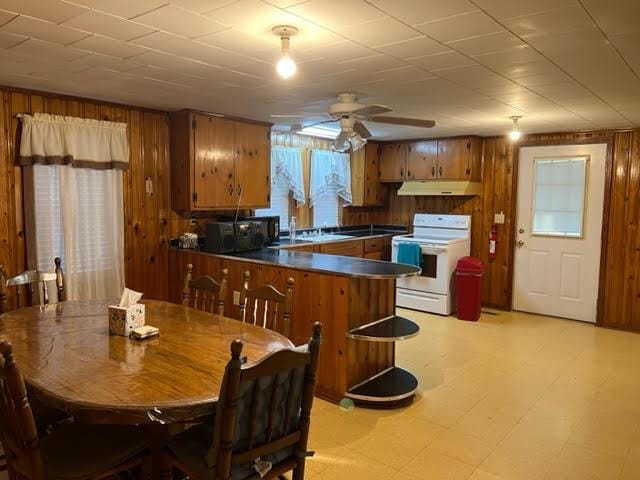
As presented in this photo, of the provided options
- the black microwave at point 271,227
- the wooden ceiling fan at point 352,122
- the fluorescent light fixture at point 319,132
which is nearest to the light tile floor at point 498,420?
the black microwave at point 271,227

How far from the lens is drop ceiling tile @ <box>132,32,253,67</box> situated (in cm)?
240

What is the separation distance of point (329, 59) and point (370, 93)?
0.91 metres

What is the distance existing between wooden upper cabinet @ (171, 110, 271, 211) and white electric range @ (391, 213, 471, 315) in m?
2.17

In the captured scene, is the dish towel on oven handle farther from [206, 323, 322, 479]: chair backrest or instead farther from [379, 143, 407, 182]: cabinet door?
[206, 323, 322, 479]: chair backrest

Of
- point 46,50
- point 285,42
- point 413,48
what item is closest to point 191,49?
point 285,42

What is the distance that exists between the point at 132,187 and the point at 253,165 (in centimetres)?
121

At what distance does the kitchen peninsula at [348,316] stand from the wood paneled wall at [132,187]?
1056 mm

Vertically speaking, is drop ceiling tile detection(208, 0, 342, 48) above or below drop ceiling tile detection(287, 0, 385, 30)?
above

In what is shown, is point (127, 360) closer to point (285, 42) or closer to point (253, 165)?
point (285, 42)

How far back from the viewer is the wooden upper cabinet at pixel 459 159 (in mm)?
5992

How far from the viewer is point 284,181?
5891 millimetres

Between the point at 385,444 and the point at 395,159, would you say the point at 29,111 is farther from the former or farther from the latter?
the point at 395,159

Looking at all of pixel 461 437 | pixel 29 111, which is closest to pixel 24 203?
pixel 29 111

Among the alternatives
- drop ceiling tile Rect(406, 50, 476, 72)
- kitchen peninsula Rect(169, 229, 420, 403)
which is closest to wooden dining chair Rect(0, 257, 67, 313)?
kitchen peninsula Rect(169, 229, 420, 403)
